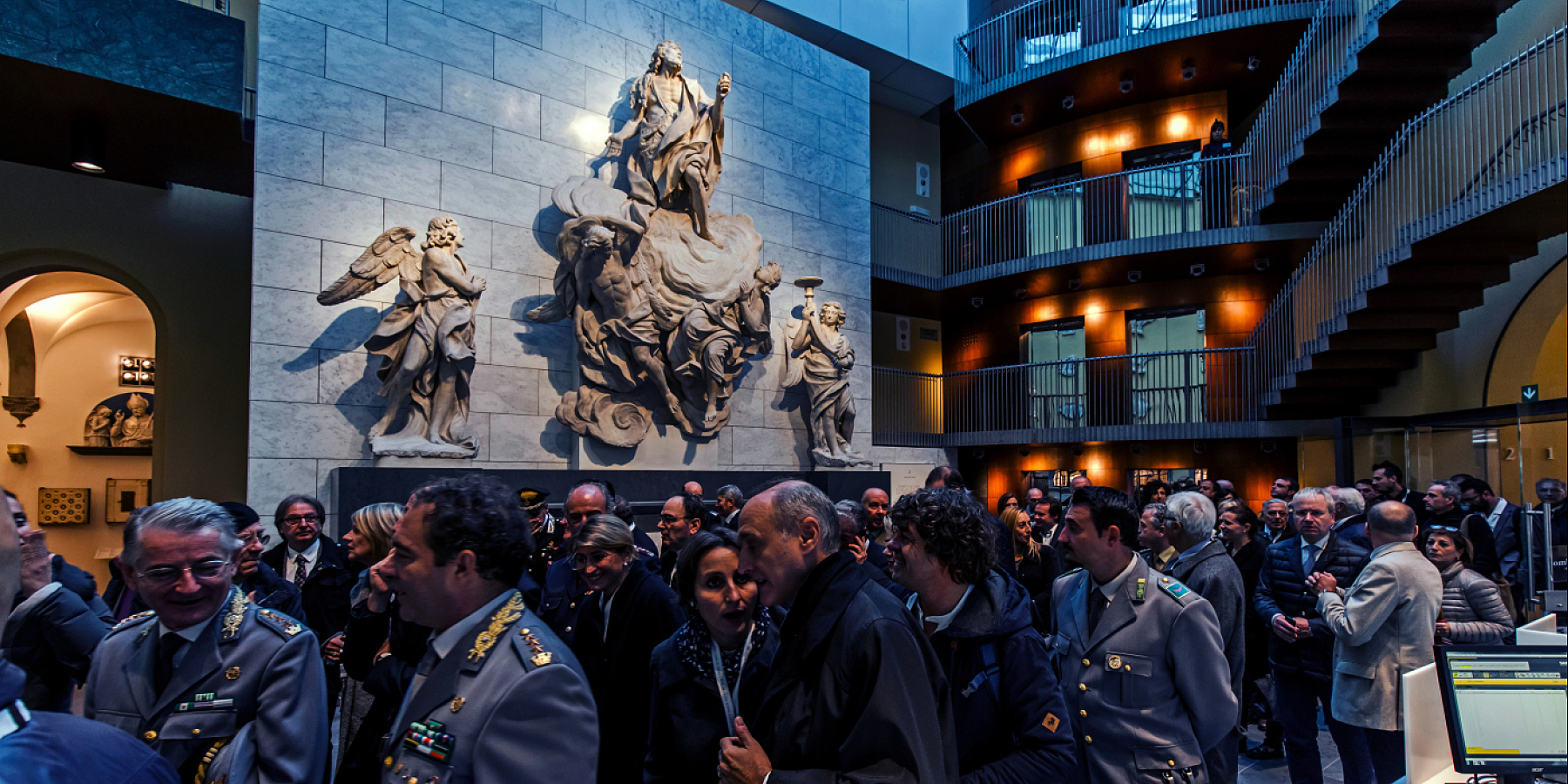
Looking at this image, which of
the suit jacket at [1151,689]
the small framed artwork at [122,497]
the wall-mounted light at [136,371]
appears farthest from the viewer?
the wall-mounted light at [136,371]

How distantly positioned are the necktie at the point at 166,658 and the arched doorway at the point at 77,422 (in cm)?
1295

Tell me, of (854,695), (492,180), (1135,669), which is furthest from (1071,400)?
(854,695)

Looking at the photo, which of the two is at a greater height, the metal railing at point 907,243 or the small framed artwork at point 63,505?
the metal railing at point 907,243

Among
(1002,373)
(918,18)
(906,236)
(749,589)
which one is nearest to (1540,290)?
(1002,373)

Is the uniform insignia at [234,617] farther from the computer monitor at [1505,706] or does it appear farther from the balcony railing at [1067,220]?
the balcony railing at [1067,220]

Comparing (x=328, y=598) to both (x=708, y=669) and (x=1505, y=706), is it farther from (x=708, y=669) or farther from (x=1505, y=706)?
(x=1505, y=706)

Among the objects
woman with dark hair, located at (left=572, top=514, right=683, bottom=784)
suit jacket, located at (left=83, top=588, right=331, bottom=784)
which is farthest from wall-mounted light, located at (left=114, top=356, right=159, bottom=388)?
suit jacket, located at (left=83, top=588, right=331, bottom=784)

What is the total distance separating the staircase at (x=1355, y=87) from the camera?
32.6ft

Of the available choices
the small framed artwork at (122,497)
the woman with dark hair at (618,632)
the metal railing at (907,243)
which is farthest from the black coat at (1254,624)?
the small framed artwork at (122,497)

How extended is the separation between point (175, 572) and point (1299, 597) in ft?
16.8

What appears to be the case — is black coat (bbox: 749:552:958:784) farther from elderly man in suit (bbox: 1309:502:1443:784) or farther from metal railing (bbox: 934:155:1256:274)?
metal railing (bbox: 934:155:1256:274)

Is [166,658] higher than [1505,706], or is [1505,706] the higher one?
[166,658]

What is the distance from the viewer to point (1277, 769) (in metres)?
5.57

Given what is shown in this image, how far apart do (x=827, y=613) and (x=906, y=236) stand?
16.0m
